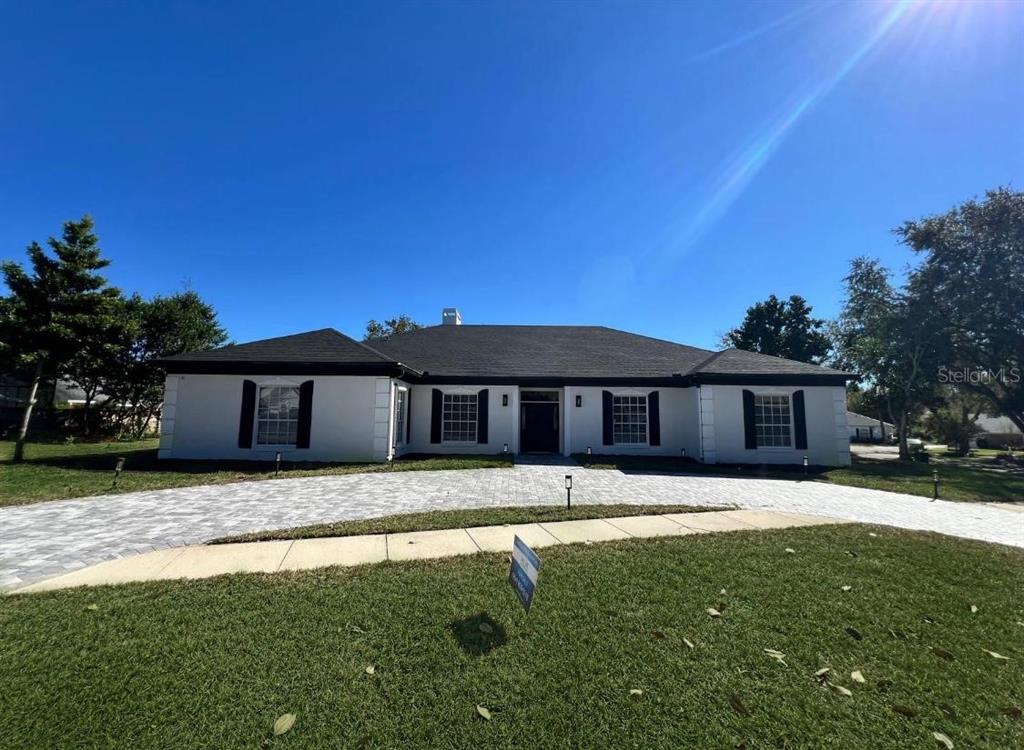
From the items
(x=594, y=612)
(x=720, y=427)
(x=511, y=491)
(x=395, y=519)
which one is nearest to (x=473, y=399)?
(x=511, y=491)

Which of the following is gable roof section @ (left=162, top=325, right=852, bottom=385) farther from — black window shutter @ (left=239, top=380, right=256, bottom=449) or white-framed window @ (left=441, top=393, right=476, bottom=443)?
white-framed window @ (left=441, top=393, right=476, bottom=443)

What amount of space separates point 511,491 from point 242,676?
7279mm

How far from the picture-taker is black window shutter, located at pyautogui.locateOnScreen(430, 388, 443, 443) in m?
17.1

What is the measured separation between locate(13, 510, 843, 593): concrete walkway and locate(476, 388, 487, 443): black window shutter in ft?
32.8

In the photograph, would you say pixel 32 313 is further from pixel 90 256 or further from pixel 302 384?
pixel 302 384

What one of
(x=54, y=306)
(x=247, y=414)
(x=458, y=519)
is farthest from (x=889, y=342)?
(x=54, y=306)

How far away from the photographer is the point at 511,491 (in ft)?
32.9

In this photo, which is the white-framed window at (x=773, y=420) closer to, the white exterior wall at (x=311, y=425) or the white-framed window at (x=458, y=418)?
the white-framed window at (x=458, y=418)

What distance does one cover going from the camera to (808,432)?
15797mm

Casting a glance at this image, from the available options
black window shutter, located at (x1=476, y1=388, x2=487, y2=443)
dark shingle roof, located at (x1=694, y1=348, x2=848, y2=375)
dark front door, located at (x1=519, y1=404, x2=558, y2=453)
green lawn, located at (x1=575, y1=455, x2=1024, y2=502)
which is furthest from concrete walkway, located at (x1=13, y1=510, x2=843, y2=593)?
dark front door, located at (x1=519, y1=404, x2=558, y2=453)

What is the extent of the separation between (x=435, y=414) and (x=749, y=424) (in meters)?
11.6

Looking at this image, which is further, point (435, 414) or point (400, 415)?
point (435, 414)

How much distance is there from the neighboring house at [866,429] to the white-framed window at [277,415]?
5235 cm

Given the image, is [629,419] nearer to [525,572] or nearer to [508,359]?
[508,359]
